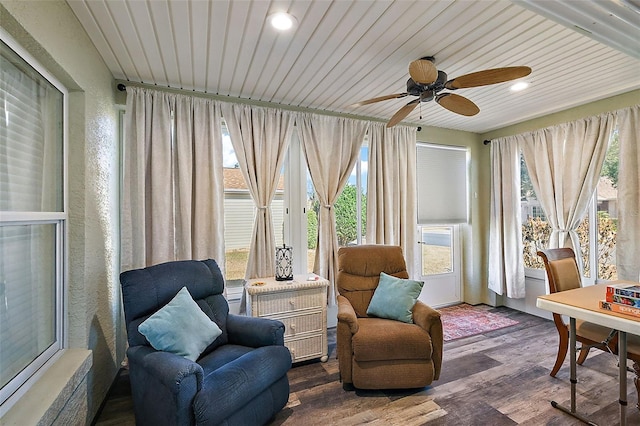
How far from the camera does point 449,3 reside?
176cm

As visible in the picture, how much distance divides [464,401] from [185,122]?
3374 millimetres

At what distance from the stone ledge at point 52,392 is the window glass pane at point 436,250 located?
13.0 ft

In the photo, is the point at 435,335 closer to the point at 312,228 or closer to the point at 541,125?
the point at 312,228

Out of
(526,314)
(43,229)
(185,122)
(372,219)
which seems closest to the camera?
(43,229)

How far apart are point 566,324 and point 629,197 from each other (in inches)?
60.6

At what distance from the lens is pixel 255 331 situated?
2.24 metres

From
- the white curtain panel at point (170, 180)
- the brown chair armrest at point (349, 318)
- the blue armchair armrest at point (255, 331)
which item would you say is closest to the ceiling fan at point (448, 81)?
the brown chair armrest at point (349, 318)

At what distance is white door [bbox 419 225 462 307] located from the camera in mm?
4430

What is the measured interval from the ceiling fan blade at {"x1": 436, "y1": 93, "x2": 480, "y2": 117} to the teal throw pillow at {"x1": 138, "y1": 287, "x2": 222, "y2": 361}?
243 cm

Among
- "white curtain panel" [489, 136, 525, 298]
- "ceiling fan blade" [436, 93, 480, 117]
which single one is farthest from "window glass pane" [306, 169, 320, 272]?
"white curtain panel" [489, 136, 525, 298]

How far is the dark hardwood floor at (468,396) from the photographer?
2.08m

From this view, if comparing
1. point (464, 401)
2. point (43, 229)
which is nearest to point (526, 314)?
point (464, 401)

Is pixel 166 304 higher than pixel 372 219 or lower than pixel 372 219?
lower

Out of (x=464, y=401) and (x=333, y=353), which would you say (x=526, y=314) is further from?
(x=333, y=353)
